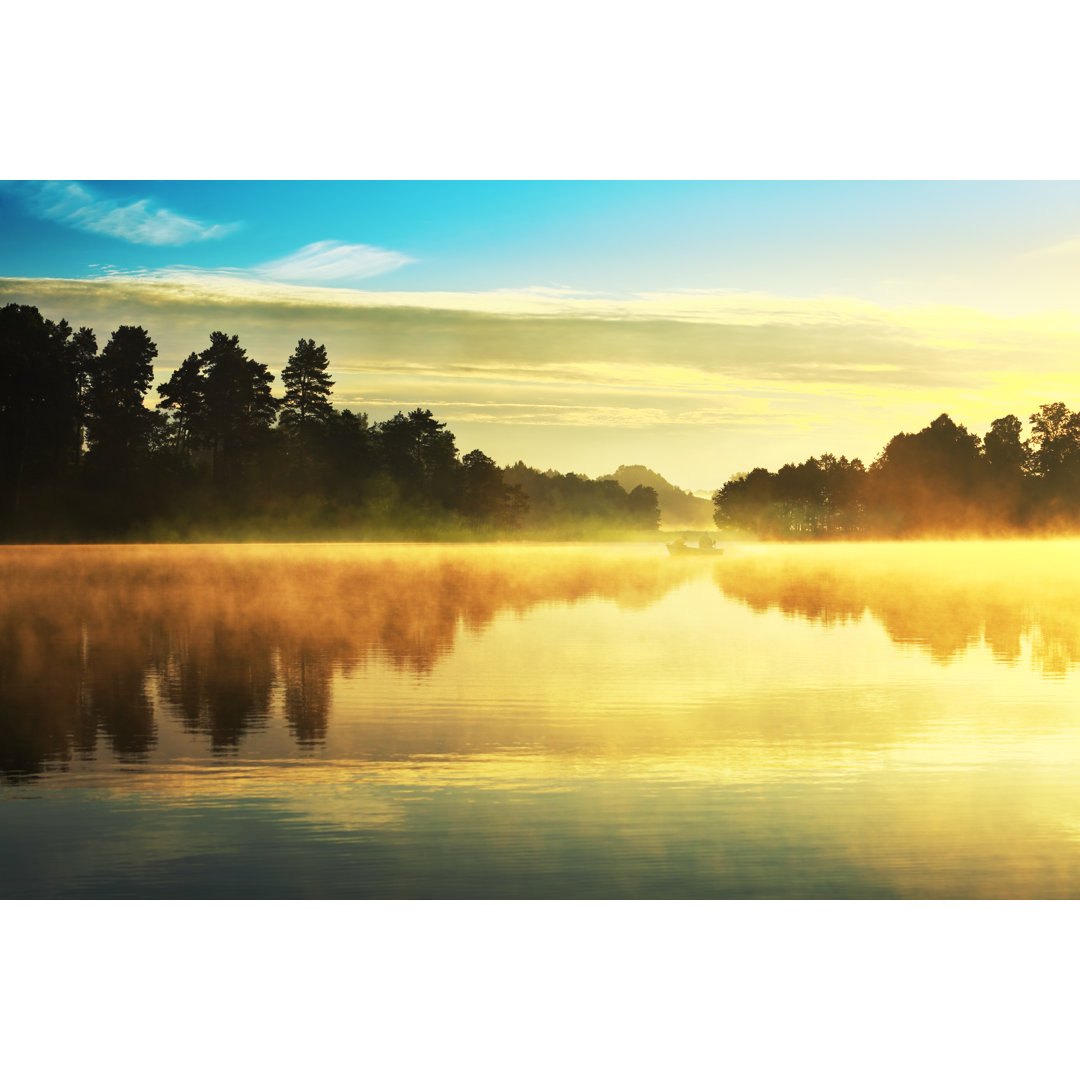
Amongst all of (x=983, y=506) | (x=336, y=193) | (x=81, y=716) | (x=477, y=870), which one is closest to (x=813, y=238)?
(x=336, y=193)

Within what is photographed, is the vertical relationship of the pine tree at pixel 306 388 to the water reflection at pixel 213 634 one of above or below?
above

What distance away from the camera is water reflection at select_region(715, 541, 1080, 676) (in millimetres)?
11448

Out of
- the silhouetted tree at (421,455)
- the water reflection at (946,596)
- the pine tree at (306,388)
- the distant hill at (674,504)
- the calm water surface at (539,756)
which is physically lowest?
the calm water surface at (539,756)

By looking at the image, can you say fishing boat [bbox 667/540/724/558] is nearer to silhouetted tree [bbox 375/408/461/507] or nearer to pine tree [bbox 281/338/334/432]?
silhouetted tree [bbox 375/408/461/507]

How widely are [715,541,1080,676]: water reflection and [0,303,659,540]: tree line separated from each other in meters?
4.58

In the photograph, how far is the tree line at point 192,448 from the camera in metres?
14.5

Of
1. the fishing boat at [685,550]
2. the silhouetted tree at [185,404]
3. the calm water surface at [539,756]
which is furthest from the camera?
the fishing boat at [685,550]

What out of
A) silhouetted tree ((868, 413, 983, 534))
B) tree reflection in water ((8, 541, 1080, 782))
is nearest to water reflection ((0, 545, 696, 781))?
tree reflection in water ((8, 541, 1080, 782))

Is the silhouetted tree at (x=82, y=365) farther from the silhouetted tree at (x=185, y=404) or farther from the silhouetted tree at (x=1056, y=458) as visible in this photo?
the silhouetted tree at (x=1056, y=458)

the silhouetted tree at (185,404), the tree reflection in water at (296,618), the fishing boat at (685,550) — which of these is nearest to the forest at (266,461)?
the silhouetted tree at (185,404)

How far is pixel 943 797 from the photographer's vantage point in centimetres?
550

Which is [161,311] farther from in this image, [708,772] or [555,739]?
[708,772]

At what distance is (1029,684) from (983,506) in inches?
307

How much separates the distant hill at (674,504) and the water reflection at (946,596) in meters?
1.31
